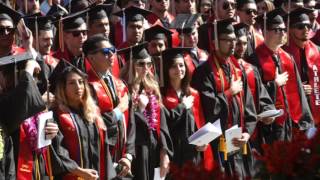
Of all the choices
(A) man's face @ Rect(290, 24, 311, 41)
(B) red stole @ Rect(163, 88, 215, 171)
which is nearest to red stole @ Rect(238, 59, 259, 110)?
(B) red stole @ Rect(163, 88, 215, 171)

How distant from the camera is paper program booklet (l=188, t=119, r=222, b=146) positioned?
361 inches

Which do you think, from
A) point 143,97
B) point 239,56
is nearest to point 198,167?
point 143,97

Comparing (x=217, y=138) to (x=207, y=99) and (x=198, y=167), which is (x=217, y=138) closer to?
(x=207, y=99)

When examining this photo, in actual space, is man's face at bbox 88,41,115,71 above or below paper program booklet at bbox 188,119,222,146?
above

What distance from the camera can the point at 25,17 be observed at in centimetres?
927

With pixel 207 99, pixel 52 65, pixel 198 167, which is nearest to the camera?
pixel 198 167

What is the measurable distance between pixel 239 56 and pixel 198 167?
6.39 metres

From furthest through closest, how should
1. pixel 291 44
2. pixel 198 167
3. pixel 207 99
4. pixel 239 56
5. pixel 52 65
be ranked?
pixel 291 44 → pixel 239 56 → pixel 207 99 → pixel 52 65 → pixel 198 167

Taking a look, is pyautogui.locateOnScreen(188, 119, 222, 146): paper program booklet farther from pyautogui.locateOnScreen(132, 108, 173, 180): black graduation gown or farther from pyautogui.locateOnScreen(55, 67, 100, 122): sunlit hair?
pyautogui.locateOnScreen(55, 67, 100, 122): sunlit hair

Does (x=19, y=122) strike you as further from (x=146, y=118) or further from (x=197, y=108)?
(x=197, y=108)

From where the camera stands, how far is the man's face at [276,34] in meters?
11.2

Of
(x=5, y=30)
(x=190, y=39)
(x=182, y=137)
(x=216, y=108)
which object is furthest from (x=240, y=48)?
(x=5, y=30)

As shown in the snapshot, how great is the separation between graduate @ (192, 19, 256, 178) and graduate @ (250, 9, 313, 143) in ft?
1.95

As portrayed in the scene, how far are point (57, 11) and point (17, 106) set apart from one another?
2.81 metres
